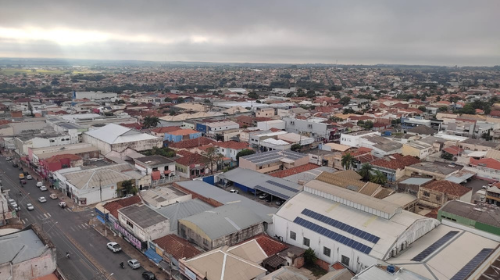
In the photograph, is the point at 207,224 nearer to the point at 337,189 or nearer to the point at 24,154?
the point at 337,189

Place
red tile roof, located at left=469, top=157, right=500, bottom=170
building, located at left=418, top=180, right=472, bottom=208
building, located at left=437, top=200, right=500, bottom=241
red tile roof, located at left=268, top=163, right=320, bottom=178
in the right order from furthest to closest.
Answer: red tile roof, located at left=469, top=157, right=500, bottom=170 → red tile roof, located at left=268, top=163, right=320, bottom=178 → building, located at left=418, top=180, right=472, bottom=208 → building, located at left=437, top=200, right=500, bottom=241

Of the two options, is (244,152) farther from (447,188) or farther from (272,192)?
(447,188)

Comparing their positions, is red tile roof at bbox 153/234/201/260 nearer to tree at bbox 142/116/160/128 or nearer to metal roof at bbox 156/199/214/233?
metal roof at bbox 156/199/214/233

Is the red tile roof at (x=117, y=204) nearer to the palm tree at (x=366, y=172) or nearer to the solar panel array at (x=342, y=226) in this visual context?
the solar panel array at (x=342, y=226)

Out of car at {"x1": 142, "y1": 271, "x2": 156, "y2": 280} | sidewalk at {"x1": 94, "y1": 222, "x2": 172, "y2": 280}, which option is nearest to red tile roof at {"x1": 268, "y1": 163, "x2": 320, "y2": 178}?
sidewalk at {"x1": 94, "y1": 222, "x2": 172, "y2": 280}

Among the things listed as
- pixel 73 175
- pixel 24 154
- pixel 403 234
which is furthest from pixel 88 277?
pixel 24 154
